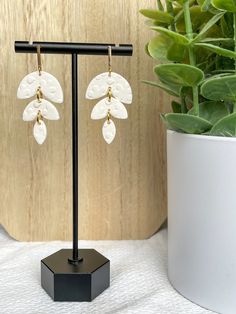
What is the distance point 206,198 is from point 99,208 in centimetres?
28

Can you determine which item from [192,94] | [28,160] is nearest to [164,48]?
[192,94]

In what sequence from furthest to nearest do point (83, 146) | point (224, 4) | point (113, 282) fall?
point (83, 146)
point (113, 282)
point (224, 4)

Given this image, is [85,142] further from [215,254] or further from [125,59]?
[215,254]

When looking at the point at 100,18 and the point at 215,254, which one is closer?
the point at 215,254

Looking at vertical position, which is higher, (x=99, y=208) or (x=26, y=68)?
(x=26, y=68)

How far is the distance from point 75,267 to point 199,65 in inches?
11.4

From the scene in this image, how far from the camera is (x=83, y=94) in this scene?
0.72 meters

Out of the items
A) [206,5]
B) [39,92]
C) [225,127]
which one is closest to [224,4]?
[206,5]

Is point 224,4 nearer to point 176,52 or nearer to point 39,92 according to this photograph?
point 176,52

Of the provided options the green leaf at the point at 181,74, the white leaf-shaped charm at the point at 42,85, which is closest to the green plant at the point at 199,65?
the green leaf at the point at 181,74

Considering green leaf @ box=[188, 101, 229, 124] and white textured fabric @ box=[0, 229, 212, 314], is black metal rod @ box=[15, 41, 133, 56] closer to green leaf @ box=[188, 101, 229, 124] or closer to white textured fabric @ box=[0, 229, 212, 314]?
green leaf @ box=[188, 101, 229, 124]

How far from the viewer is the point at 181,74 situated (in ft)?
1.58

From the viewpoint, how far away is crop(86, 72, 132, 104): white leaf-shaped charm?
0.54 m

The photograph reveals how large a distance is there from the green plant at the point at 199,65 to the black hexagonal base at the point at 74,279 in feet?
0.65
